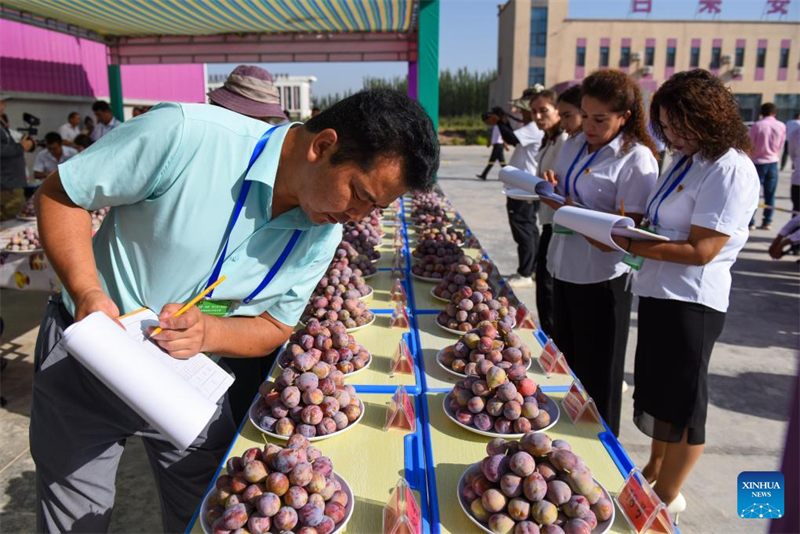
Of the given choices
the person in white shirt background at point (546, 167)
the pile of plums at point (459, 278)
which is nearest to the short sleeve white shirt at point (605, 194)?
the pile of plums at point (459, 278)

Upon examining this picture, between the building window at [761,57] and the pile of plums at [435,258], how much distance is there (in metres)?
38.0

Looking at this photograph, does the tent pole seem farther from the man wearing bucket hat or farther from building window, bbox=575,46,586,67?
building window, bbox=575,46,586,67

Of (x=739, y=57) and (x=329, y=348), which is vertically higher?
(x=739, y=57)

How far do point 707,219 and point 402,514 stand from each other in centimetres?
145

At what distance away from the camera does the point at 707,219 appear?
1793 millimetres

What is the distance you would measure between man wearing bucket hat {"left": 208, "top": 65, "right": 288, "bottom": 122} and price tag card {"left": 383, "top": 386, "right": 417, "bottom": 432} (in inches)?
78.7

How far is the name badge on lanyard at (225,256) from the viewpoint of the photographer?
1238 mm

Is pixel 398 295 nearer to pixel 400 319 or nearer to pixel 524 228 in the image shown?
pixel 400 319

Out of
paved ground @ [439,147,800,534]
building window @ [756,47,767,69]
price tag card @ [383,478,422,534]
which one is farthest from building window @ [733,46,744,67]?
price tag card @ [383,478,422,534]

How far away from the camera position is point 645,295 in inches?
78.7

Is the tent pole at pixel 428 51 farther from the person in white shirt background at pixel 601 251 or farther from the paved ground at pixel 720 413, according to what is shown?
the person in white shirt background at pixel 601 251

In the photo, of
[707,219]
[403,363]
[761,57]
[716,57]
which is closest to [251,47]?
[403,363]

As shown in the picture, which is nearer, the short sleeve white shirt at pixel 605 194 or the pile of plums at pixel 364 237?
the short sleeve white shirt at pixel 605 194

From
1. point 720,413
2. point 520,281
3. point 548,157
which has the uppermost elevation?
point 548,157
